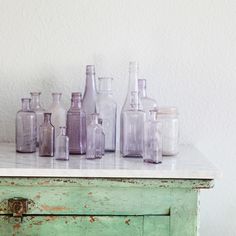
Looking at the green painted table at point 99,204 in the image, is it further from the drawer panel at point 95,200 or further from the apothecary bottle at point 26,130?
the apothecary bottle at point 26,130

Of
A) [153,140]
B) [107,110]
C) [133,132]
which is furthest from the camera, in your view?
[107,110]

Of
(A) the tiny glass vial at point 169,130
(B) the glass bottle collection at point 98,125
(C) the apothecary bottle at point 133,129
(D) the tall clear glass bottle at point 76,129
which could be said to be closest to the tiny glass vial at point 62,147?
(B) the glass bottle collection at point 98,125

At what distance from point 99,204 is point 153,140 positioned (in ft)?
0.90

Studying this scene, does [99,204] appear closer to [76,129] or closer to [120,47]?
[76,129]

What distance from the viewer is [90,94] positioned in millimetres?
1629

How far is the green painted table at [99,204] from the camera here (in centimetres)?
129

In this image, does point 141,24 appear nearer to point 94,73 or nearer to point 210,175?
point 94,73

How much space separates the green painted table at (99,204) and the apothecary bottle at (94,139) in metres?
0.15

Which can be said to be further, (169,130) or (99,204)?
(169,130)

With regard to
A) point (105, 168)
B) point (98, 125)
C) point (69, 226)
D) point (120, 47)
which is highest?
point (120, 47)

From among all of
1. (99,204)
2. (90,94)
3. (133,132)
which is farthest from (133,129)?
(99,204)

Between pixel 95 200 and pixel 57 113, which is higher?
pixel 57 113

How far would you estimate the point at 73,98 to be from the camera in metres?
1.54

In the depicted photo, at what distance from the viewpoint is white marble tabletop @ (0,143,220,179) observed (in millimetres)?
1272
